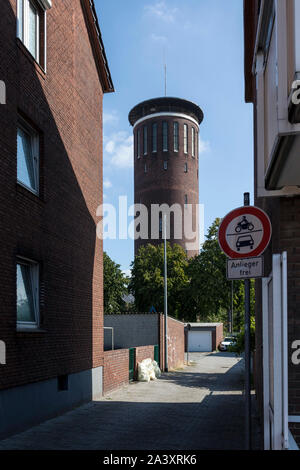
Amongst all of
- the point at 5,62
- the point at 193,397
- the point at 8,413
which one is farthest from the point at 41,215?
the point at 193,397

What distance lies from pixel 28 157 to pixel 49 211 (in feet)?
4.23

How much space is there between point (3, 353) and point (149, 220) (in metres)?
60.1

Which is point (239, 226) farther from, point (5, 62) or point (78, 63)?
point (78, 63)

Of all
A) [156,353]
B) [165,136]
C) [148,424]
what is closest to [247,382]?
[148,424]

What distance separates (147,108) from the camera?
6531 centimetres

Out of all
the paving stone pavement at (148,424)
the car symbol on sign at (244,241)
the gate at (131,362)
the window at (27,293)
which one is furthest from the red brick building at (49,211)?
the car symbol on sign at (244,241)

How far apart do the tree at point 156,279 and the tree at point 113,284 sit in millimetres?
2985

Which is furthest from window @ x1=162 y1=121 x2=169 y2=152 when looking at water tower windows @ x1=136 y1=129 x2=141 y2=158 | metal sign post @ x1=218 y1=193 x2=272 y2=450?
metal sign post @ x1=218 y1=193 x2=272 y2=450

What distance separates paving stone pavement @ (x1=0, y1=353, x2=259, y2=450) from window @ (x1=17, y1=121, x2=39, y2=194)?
4912 mm

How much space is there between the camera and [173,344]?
2986 centimetres

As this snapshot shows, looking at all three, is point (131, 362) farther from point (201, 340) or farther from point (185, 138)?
point (185, 138)

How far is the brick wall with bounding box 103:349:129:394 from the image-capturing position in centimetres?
1711

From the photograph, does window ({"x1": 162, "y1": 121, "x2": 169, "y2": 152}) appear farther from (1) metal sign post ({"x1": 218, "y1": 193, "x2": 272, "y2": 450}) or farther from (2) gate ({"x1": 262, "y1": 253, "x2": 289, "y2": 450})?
(2) gate ({"x1": 262, "y1": 253, "x2": 289, "y2": 450})

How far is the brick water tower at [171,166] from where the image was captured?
63.8m
